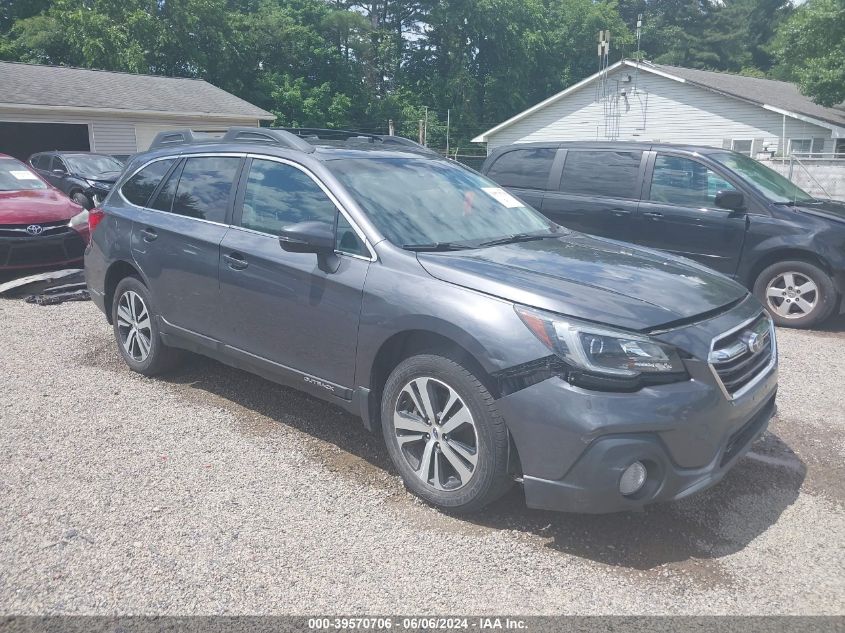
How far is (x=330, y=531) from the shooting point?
348 centimetres

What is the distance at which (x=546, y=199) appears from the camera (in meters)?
8.70

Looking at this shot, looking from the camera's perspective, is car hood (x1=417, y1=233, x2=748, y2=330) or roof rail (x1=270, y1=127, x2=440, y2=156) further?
roof rail (x1=270, y1=127, x2=440, y2=156)

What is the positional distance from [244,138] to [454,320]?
101 inches

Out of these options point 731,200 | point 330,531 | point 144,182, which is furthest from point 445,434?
point 731,200

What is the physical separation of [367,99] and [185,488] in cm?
4418

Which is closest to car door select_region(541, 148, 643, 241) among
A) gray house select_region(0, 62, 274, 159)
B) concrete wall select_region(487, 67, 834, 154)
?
gray house select_region(0, 62, 274, 159)

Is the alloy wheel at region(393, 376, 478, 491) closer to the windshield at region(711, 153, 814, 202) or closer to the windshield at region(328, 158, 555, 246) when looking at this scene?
the windshield at region(328, 158, 555, 246)

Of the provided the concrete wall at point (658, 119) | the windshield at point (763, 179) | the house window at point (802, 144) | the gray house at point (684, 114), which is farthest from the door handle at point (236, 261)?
the house window at point (802, 144)

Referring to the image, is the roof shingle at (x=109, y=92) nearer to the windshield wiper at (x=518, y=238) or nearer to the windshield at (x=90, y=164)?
the windshield at (x=90, y=164)

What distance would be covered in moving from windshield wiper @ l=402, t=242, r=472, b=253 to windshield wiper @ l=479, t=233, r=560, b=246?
17cm

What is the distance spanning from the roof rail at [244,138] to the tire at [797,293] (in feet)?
17.2

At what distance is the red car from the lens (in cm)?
885

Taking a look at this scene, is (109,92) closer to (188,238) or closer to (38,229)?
(38,229)

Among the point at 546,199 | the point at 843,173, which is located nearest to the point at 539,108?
the point at 843,173
